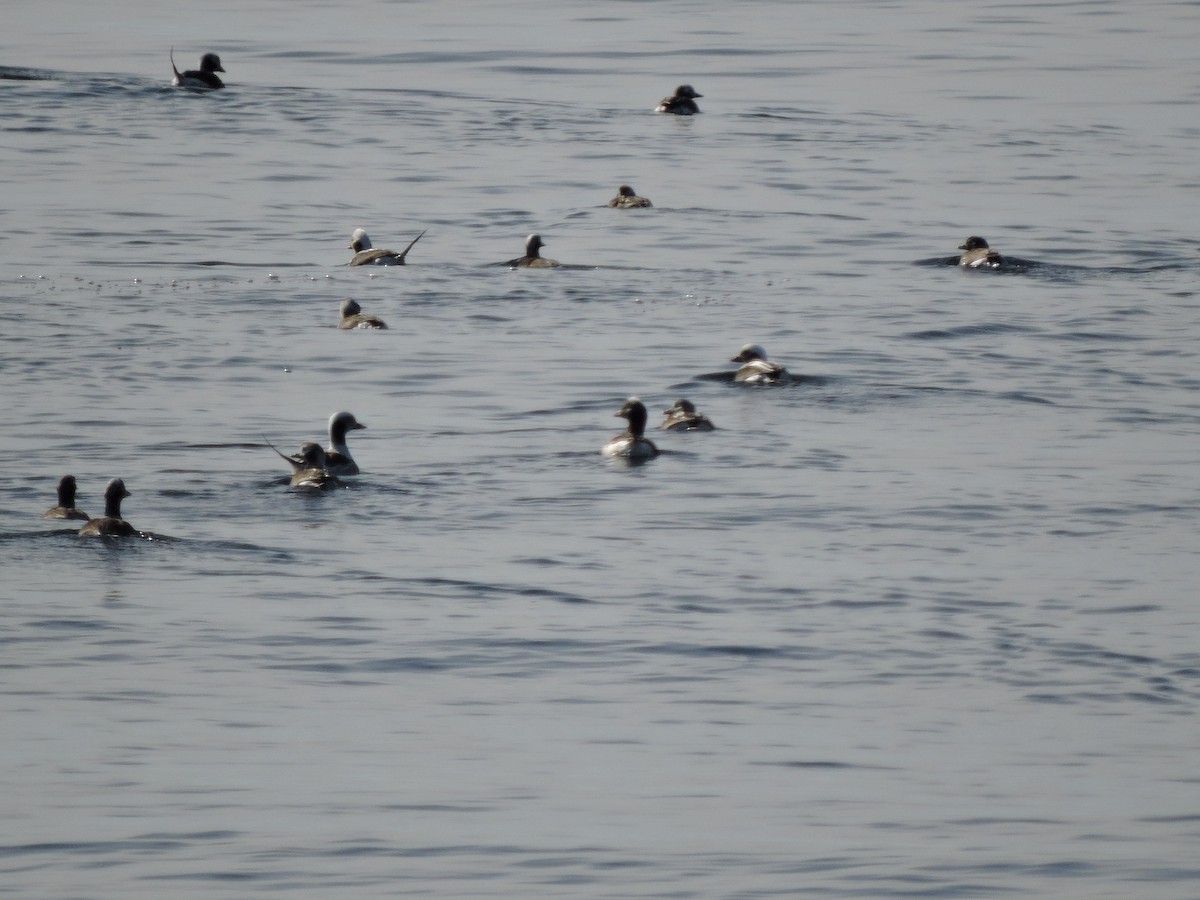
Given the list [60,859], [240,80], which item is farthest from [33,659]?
[240,80]

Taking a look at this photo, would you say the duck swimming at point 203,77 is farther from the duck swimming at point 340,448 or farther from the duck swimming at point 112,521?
the duck swimming at point 112,521

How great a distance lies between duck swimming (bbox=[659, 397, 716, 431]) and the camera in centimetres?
1839

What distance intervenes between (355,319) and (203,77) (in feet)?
71.2

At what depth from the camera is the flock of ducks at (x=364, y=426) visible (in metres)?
14.9

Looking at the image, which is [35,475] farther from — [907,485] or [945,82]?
[945,82]

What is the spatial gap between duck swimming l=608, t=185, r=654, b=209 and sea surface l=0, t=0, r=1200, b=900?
0.75 ft

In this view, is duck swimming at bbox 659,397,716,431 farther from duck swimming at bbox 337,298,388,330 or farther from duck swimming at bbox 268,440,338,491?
duck swimming at bbox 337,298,388,330

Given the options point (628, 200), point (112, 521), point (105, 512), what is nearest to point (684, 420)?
point (105, 512)

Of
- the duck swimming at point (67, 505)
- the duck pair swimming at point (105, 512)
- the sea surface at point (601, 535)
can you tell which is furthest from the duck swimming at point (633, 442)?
the duck swimming at point (67, 505)

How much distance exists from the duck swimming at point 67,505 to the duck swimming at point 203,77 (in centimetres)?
2863

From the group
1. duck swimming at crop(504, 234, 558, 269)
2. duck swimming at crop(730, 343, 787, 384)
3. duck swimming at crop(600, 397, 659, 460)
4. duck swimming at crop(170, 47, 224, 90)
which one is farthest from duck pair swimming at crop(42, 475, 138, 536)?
duck swimming at crop(170, 47, 224, 90)

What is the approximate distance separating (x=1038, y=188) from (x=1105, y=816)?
2509 centimetres

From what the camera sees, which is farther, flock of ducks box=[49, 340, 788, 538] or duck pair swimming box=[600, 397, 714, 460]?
duck pair swimming box=[600, 397, 714, 460]

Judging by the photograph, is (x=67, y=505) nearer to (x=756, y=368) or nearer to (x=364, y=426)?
(x=364, y=426)
